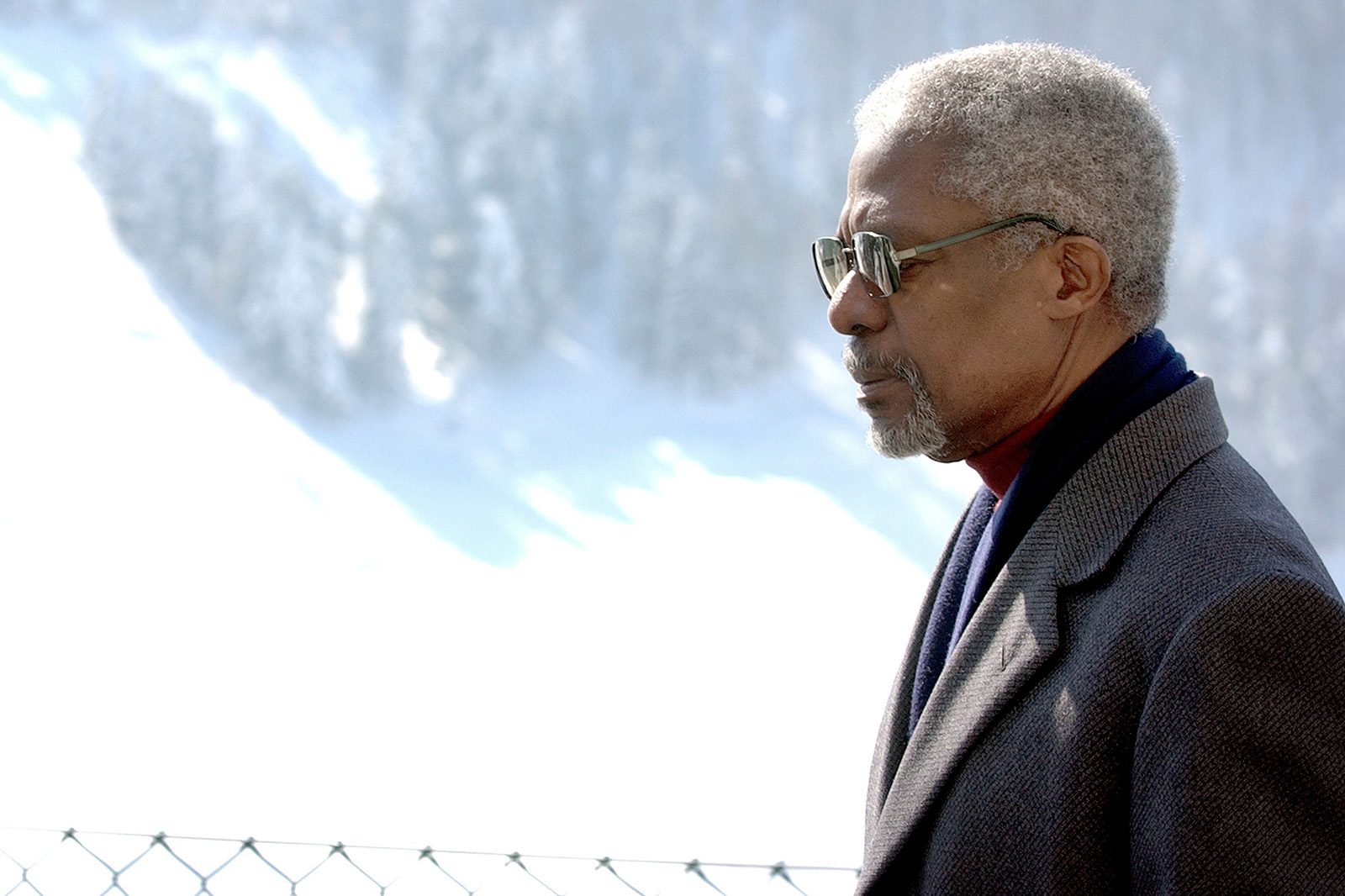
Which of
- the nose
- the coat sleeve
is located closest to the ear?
the nose

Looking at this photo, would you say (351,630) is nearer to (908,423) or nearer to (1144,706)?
(908,423)

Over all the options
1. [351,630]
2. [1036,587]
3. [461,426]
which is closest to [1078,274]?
[1036,587]

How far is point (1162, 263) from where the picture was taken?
69cm

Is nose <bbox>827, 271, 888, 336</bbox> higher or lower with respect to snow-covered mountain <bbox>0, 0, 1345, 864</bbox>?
lower

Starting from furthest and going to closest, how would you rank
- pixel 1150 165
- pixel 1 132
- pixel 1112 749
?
pixel 1 132, pixel 1150 165, pixel 1112 749

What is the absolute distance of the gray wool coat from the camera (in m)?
0.50

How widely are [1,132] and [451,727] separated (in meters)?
8.49

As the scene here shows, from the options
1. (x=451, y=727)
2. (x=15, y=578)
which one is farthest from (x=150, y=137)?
(x=451, y=727)

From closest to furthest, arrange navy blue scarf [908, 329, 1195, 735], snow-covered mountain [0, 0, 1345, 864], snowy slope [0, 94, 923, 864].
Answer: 1. navy blue scarf [908, 329, 1195, 735]
2. snowy slope [0, 94, 923, 864]
3. snow-covered mountain [0, 0, 1345, 864]

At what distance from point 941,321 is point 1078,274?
0.27 feet

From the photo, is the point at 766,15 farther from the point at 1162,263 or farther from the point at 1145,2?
the point at 1162,263

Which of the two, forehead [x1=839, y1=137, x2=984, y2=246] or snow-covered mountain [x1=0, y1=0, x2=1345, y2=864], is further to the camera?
snow-covered mountain [x1=0, y1=0, x2=1345, y2=864]

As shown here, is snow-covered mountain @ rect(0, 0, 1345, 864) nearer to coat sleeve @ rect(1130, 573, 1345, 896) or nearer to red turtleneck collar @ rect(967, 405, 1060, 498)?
red turtleneck collar @ rect(967, 405, 1060, 498)

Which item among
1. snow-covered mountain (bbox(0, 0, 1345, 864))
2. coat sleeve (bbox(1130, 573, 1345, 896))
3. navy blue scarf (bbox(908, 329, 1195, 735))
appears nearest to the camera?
coat sleeve (bbox(1130, 573, 1345, 896))
